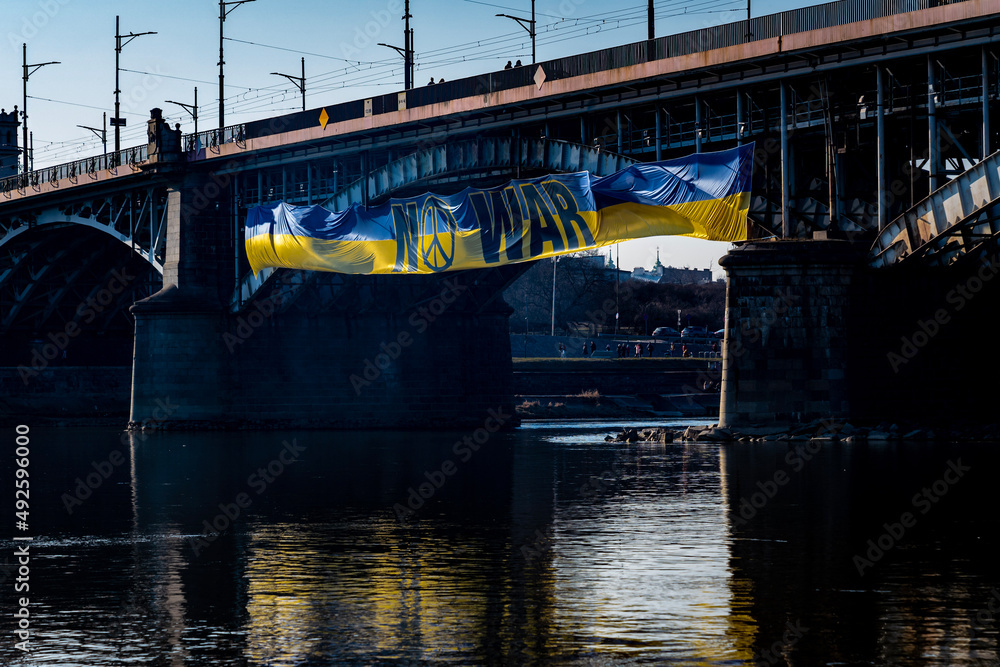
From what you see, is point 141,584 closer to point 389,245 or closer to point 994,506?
point 994,506

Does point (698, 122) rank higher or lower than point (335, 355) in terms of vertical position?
higher

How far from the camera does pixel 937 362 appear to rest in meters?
47.0

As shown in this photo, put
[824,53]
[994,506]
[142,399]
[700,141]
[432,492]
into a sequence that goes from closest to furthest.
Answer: [994,506] < [432,492] < [824,53] < [700,141] < [142,399]

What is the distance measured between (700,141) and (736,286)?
6001 mm

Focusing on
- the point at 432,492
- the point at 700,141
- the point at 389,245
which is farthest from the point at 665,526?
the point at 389,245

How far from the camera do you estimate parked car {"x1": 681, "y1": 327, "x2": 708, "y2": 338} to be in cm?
13775

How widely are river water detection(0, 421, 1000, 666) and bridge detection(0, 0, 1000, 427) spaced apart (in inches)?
241

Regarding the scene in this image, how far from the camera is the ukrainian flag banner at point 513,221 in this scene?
48.4m

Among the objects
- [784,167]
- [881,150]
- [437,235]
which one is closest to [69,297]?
[437,235]

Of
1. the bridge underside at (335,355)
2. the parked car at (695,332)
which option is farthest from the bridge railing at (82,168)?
the parked car at (695,332)

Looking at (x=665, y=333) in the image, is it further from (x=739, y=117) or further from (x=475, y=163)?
(x=739, y=117)

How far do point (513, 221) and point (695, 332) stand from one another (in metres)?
92.7

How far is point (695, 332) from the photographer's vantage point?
14538 centimetres

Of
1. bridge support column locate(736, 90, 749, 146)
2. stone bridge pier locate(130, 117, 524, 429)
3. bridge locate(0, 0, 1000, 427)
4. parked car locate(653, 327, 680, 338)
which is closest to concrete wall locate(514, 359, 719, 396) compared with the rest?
stone bridge pier locate(130, 117, 524, 429)
